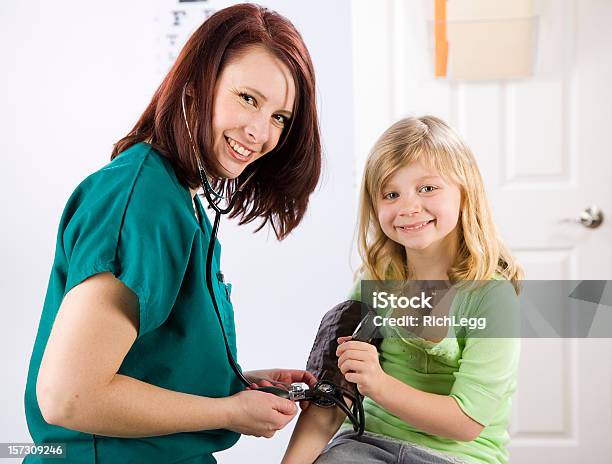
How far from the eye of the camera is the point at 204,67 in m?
1.12

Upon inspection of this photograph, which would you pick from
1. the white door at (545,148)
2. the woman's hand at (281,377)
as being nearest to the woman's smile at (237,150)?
the woman's hand at (281,377)

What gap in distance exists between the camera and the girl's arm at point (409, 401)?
46.0 inches

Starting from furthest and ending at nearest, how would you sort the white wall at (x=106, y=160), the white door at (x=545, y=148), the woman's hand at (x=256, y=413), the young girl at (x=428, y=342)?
the white wall at (x=106, y=160) → the white door at (x=545, y=148) → the young girl at (x=428, y=342) → the woman's hand at (x=256, y=413)

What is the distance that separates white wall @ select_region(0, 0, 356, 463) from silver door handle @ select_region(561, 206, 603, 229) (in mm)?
772

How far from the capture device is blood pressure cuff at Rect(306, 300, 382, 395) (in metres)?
1.30

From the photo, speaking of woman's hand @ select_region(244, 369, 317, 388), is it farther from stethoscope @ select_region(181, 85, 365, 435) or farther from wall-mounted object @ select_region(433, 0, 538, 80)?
wall-mounted object @ select_region(433, 0, 538, 80)

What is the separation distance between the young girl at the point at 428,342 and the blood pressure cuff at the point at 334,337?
0.05m

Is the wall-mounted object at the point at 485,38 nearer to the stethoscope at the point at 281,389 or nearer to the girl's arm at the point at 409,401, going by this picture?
the stethoscope at the point at 281,389

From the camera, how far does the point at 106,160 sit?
2.85 m

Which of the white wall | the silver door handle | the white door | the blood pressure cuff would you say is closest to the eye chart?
the white wall

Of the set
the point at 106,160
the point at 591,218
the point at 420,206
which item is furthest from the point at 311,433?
the point at 106,160

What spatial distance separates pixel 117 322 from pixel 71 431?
0.21 metres

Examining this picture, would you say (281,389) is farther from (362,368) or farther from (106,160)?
(106,160)

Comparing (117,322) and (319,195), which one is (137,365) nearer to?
(117,322)
